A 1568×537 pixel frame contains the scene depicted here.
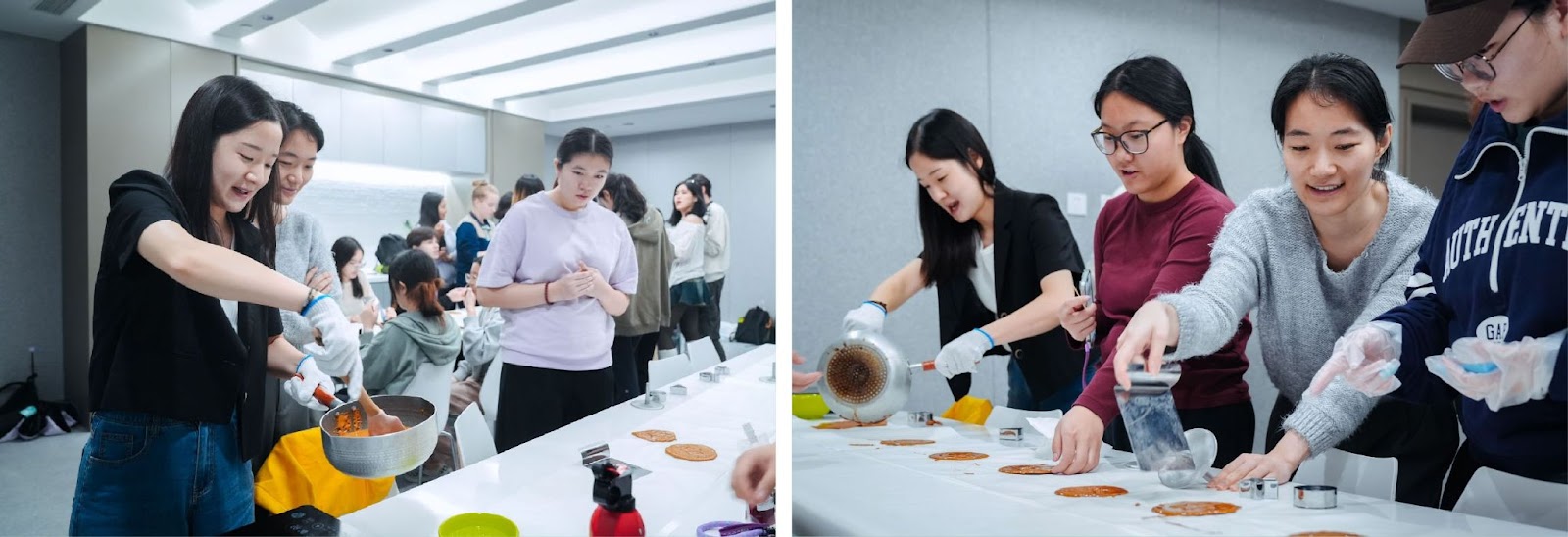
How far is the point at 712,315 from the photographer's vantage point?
219cm

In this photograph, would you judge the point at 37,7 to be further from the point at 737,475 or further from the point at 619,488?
the point at 737,475

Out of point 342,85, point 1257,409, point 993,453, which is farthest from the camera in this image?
point 993,453

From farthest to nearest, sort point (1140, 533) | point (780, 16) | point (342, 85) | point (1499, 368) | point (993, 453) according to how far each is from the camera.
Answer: point (780, 16)
point (993, 453)
point (342, 85)
point (1140, 533)
point (1499, 368)

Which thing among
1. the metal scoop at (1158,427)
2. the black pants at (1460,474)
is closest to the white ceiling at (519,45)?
the metal scoop at (1158,427)

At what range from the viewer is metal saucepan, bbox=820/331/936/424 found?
205 centimetres

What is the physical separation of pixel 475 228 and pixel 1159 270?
1391 millimetres

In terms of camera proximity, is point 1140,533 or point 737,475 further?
point 737,475

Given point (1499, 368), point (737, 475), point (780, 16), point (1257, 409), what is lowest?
point (737, 475)

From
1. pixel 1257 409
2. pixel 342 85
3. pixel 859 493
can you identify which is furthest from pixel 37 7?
pixel 1257 409

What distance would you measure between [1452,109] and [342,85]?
1965mm

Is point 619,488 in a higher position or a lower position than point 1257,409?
lower

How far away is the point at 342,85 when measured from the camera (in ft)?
5.72

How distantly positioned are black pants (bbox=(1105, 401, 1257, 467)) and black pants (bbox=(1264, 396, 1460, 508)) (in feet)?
0.53

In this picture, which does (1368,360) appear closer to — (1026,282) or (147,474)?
(1026,282)
